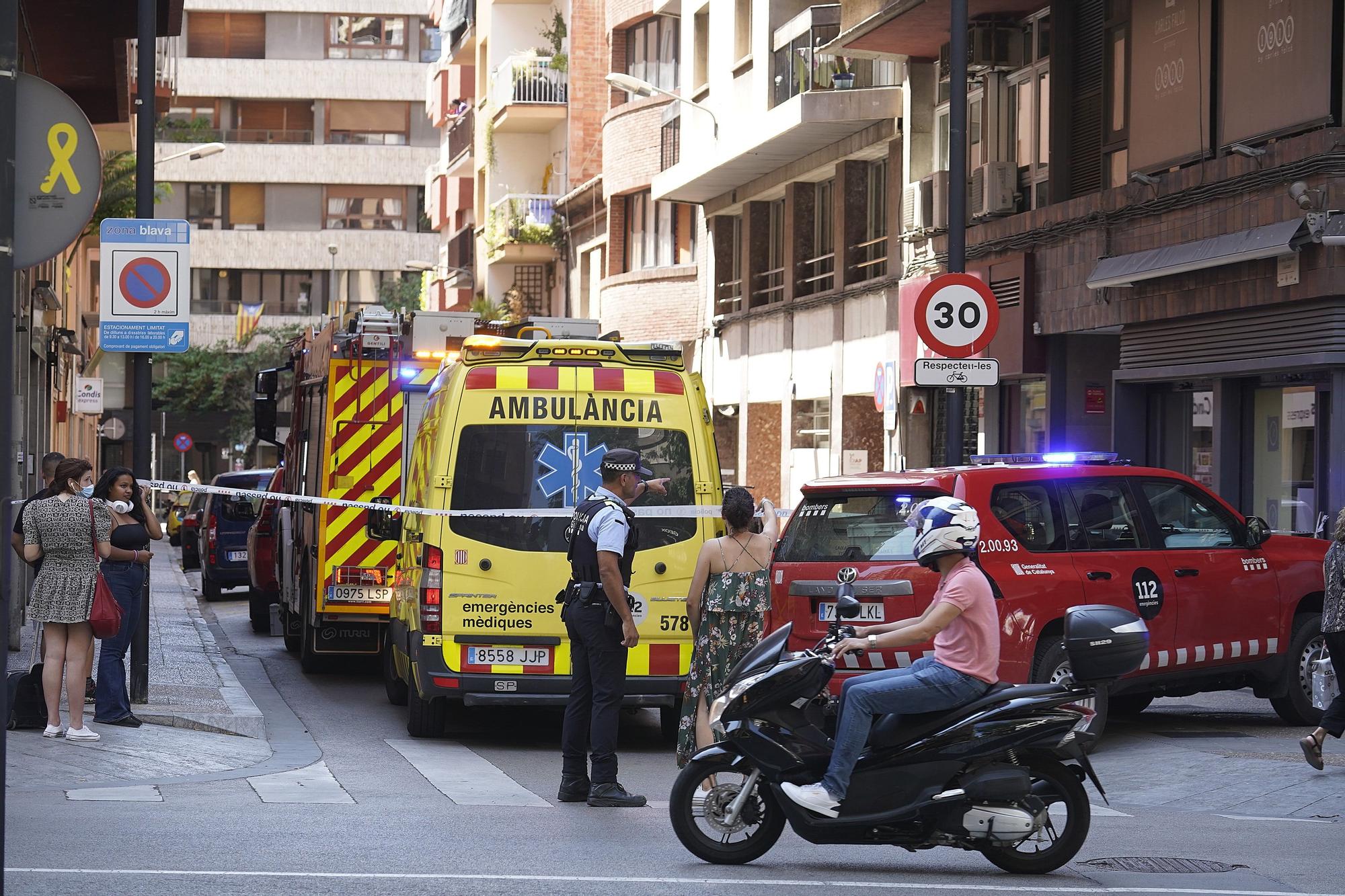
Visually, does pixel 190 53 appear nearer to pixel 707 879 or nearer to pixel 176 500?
pixel 176 500

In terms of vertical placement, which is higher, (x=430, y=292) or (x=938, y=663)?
(x=430, y=292)

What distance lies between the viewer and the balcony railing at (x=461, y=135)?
54781 mm

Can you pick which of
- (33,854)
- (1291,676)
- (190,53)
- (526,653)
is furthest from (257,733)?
(190,53)

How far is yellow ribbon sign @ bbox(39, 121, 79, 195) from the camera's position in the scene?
19.6ft

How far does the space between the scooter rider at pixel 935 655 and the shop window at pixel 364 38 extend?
69.4 metres

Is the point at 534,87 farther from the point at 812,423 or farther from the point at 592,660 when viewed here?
the point at 592,660

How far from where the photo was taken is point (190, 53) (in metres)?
73.8

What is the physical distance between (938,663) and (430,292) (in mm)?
55770

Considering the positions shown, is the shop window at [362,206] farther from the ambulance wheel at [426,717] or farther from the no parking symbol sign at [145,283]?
the ambulance wheel at [426,717]

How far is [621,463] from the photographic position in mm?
10445

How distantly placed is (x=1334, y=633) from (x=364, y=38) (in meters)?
67.6

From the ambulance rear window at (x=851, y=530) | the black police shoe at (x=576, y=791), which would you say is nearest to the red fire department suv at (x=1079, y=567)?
the ambulance rear window at (x=851, y=530)

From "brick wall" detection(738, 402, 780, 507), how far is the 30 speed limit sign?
18436 millimetres

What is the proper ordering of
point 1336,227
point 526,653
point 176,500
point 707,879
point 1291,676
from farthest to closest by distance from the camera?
point 176,500 < point 1336,227 < point 1291,676 < point 526,653 < point 707,879
